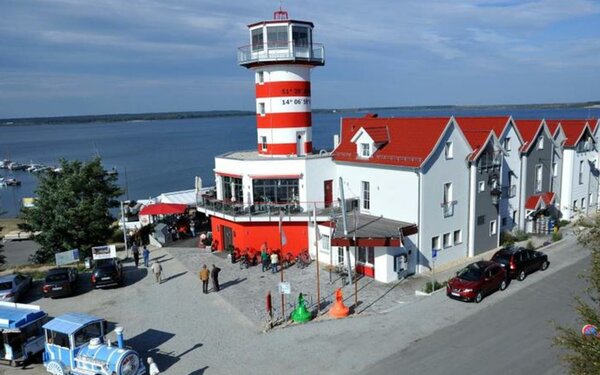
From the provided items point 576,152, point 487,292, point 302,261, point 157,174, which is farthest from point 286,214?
point 157,174

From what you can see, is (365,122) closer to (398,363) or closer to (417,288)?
(417,288)

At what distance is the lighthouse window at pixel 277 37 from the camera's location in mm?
29312

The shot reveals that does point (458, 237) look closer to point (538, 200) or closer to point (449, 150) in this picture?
point (449, 150)

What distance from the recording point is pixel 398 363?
51.4 ft

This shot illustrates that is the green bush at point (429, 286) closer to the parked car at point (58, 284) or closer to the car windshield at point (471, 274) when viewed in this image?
the car windshield at point (471, 274)

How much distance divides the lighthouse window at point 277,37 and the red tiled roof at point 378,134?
24.4 feet

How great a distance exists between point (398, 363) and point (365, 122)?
17808mm

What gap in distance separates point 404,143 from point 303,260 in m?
8.37

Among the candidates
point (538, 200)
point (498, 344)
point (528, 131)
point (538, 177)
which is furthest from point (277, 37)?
point (498, 344)

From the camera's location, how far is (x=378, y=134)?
89.7 feet

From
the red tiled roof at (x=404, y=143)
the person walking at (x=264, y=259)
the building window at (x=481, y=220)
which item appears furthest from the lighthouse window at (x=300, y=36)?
the building window at (x=481, y=220)

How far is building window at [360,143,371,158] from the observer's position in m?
27.4

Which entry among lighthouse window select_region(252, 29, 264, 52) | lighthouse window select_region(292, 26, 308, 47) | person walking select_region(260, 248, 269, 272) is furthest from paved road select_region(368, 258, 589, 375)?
lighthouse window select_region(252, 29, 264, 52)

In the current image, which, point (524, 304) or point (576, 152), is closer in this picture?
point (524, 304)
